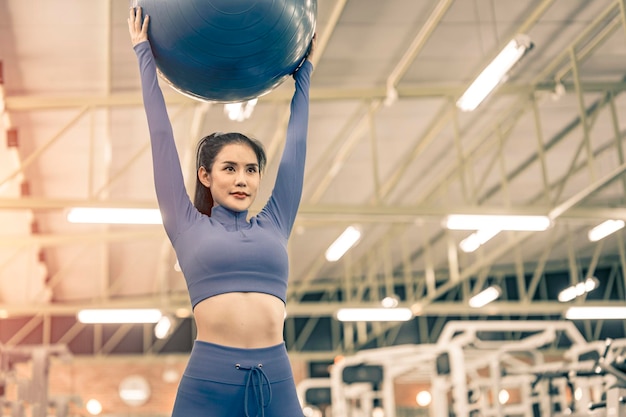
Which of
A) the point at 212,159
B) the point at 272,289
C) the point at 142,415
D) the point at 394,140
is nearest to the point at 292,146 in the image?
the point at 212,159

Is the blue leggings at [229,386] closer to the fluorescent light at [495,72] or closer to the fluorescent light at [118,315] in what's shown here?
the fluorescent light at [495,72]

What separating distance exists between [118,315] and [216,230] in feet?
30.8

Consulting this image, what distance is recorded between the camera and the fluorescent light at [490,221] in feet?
24.9

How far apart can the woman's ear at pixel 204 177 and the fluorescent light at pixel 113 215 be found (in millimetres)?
5323

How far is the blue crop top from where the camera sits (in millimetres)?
1685

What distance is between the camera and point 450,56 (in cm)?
805

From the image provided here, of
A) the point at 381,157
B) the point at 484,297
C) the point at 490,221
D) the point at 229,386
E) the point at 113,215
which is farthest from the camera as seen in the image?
the point at 484,297

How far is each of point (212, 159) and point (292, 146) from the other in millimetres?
229

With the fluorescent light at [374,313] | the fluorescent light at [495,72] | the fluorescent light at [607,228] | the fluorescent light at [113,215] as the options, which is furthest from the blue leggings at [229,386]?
the fluorescent light at [374,313]

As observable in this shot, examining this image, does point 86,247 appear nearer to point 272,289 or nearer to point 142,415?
point 142,415

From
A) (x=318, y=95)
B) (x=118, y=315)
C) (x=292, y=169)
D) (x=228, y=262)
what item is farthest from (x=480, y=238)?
(x=228, y=262)

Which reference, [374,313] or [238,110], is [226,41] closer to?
[238,110]

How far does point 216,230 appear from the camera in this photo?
5.70 feet

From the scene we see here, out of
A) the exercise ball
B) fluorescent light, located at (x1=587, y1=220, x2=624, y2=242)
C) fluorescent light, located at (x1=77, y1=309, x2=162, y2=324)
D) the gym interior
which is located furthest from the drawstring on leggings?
fluorescent light, located at (x1=77, y1=309, x2=162, y2=324)
